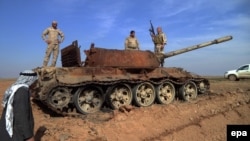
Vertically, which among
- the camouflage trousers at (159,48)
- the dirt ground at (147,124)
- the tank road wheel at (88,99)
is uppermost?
the camouflage trousers at (159,48)

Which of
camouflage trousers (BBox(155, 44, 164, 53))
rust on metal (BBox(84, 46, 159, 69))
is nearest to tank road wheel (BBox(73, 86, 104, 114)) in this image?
rust on metal (BBox(84, 46, 159, 69))

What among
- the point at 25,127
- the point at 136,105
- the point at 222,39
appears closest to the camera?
the point at 25,127

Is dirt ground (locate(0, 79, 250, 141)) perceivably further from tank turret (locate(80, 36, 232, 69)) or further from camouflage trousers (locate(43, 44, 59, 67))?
tank turret (locate(80, 36, 232, 69))

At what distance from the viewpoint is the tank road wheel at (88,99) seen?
450 inches

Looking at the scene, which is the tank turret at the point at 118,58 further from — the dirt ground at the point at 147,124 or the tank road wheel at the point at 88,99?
the dirt ground at the point at 147,124

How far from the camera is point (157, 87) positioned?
1407 cm

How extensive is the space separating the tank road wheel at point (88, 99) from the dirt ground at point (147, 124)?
45cm

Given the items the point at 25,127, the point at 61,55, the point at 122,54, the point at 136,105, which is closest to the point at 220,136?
the point at 136,105

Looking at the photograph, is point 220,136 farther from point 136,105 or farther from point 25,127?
point 25,127

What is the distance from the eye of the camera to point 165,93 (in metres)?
14.6

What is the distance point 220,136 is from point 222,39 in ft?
28.9

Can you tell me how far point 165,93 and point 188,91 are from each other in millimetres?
1656

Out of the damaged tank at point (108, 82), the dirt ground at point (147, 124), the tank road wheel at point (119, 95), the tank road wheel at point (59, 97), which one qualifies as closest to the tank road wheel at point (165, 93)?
the damaged tank at point (108, 82)

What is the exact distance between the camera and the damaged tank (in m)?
11.0
